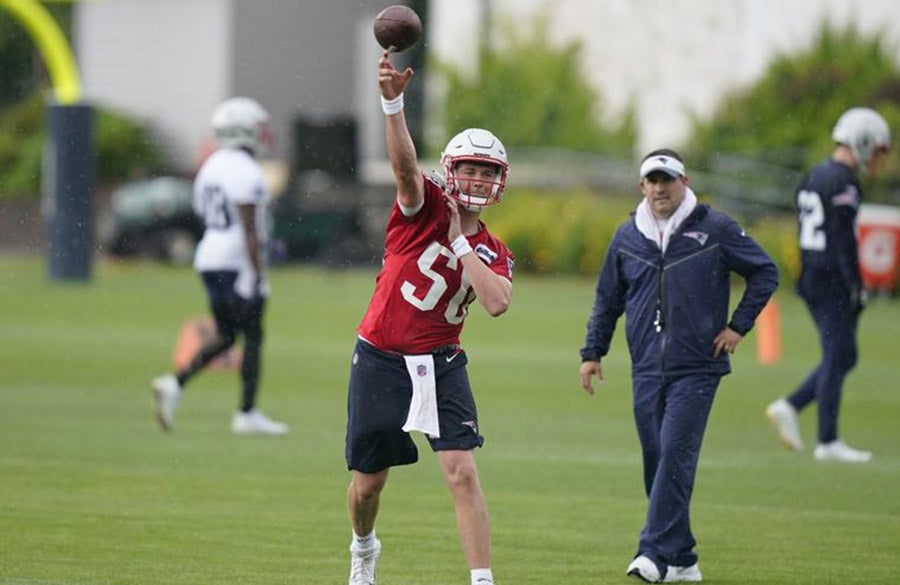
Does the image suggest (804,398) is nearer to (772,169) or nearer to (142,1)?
(772,169)

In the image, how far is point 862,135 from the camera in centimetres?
1309

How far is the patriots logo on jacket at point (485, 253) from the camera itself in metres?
7.85

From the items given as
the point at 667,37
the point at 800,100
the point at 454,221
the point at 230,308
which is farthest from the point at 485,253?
the point at 667,37

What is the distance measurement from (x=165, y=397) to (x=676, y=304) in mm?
5855

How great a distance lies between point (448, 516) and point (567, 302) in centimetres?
1843

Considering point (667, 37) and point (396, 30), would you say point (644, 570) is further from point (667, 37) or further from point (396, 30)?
point (667, 37)

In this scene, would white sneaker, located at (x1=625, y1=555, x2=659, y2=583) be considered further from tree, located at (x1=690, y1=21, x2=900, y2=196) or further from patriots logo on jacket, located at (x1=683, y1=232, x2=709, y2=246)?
tree, located at (x1=690, y1=21, x2=900, y2=196)

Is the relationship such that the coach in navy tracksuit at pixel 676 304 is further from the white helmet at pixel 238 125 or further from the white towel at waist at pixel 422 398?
the white helmet at pixel 238 125

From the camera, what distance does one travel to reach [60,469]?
12000mm

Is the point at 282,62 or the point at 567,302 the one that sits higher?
the point at 282,62

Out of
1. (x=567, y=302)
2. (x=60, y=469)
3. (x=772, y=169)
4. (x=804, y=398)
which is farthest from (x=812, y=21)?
(x=60, y=469)

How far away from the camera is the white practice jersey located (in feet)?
46.6

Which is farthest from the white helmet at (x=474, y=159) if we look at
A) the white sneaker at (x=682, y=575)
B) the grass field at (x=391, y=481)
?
the white sneaker at (x=682, y=575)

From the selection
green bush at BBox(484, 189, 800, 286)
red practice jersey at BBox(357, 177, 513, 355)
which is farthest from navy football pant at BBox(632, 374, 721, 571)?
green bush at BBox(484, 189, 800, 286)
